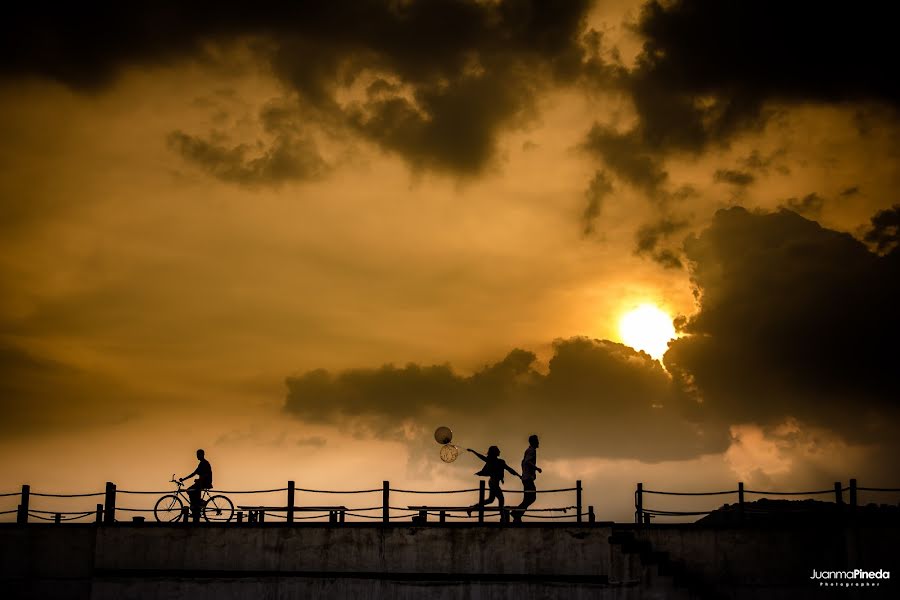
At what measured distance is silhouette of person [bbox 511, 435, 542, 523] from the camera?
30.3 meters

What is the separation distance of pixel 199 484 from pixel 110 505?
2995 mm

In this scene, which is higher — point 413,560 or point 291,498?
point 291,498

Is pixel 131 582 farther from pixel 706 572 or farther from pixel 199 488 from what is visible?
pixel 706 572

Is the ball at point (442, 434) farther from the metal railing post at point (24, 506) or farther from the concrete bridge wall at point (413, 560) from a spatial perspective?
the metal railing post at point (24, 506)

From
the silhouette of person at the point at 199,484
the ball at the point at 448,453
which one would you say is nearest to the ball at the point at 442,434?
the ball at the point at 448,453

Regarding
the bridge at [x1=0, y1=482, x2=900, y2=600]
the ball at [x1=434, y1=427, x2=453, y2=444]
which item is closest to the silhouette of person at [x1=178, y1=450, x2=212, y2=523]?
the bridge at [x1=0, y1=482, x2=900, y2=600]

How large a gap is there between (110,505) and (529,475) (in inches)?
546

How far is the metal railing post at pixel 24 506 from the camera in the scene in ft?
109

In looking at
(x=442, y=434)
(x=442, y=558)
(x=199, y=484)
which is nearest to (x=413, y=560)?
(x=442, y=558)

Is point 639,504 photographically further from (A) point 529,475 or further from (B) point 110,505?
(B) point 110,505

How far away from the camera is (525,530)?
29.4m

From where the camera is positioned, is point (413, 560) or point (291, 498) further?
point (291, 498)

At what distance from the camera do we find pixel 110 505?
32.1 meters

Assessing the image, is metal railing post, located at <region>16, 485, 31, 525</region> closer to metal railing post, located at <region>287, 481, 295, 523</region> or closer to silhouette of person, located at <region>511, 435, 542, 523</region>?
metal railing post, located at <region>287, 481, 295, 523</region>
